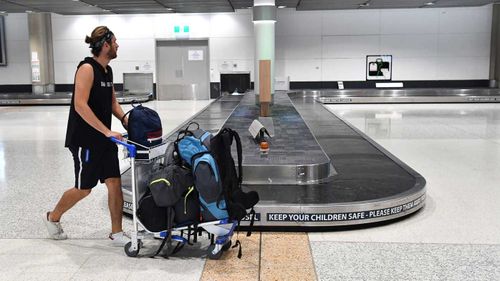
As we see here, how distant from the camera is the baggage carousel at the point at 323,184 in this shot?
471 cm

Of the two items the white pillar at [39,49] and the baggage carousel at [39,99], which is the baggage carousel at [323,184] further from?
the white pillar at [39,49]

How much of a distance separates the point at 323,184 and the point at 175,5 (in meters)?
14.3

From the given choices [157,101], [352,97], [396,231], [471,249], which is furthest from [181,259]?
[157,101]

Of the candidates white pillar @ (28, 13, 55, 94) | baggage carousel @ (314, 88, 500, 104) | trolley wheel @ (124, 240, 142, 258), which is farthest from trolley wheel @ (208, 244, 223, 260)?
white pillar @ (28, 13, 55, 94)

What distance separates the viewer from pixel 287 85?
21578 mm

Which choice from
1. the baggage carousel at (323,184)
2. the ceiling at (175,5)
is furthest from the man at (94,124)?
the ceiling at (175,5)

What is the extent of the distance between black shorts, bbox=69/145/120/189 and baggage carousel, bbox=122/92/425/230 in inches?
10.5

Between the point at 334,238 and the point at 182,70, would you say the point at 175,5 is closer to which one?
the point at 182,70

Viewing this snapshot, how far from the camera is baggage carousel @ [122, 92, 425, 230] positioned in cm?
471

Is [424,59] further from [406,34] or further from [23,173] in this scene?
[23,173]

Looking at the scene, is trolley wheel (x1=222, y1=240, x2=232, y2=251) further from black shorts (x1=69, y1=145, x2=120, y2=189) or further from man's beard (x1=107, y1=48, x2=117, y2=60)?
man's beard (x1=107, y1=48, x2=117, y2=60)

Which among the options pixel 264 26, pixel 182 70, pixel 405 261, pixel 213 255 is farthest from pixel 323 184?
pixel 182 70

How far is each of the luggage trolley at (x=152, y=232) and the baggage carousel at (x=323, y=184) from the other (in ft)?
0.92

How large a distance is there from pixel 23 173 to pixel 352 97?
592 inches
